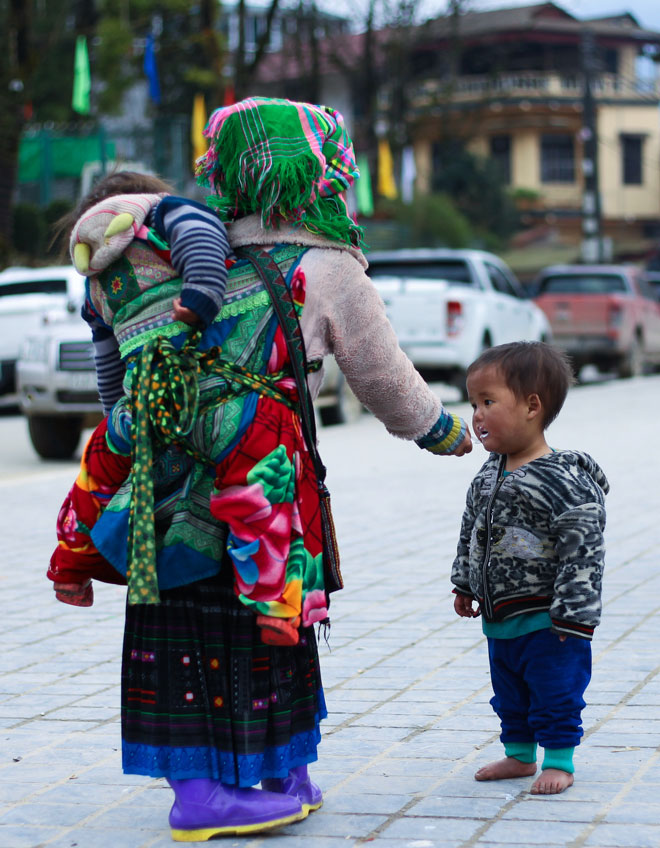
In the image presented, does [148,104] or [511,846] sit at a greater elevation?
[148,104]

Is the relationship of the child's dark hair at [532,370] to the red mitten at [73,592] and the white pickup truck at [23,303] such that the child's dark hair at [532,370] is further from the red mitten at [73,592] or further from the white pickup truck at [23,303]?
the white pickup truck at [23,303]

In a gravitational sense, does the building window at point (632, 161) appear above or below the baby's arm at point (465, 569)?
above

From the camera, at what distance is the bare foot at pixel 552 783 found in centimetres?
358

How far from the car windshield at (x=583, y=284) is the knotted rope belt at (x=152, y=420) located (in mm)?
19732

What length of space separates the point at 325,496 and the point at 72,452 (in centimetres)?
987

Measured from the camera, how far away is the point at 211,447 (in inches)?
127

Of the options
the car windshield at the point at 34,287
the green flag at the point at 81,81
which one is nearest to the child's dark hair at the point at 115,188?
the car windshield at the point at 34,287

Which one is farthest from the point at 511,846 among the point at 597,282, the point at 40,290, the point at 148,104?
the point at 148,104

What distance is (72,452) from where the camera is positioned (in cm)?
1298

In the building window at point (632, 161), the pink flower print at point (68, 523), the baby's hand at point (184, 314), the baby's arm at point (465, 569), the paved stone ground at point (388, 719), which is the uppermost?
the building window at point (632, 161)

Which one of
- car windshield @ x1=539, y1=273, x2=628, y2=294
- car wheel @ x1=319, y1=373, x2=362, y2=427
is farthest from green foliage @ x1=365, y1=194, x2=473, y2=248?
car wheel @ x1=319, y1=373, x2=362, y2=427

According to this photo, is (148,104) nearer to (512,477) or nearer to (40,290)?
(40,290)

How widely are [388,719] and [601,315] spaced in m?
18.1

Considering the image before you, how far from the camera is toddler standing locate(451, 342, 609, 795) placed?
3.47 m
